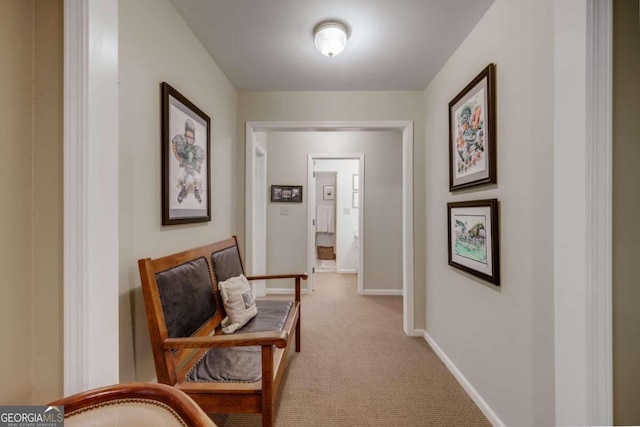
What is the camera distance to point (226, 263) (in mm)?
1979

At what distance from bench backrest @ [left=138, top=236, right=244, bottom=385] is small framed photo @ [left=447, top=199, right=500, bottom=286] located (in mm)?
1695

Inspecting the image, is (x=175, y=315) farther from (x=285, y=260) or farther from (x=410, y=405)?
(x=285, y=260)

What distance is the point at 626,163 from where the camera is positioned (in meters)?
0.87

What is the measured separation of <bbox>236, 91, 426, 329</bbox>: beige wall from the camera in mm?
2680

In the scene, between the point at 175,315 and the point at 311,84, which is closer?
the point at 175,315

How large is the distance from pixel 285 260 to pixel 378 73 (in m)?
2.75

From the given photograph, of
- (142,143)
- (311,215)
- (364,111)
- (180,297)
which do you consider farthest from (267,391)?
(311,215)

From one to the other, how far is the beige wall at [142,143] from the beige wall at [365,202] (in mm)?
2184

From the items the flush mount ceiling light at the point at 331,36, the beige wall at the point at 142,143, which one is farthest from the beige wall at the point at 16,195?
the flush mount ceiling light at the point at 331,36

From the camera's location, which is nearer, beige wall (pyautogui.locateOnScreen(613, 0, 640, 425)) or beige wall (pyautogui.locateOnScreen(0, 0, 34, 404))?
beige wall (pyautogui.locateOnScreen(0, 0, 34, 404))

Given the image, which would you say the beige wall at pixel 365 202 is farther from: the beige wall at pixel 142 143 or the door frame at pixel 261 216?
the beige wall at pixel 142 143

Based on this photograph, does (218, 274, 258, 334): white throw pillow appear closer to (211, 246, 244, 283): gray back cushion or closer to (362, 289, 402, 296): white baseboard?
(211, 246, 244, 283): gray back cushion

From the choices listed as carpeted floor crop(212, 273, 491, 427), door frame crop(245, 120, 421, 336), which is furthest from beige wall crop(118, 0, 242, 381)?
door frame crop(245, 120, 421, 336)

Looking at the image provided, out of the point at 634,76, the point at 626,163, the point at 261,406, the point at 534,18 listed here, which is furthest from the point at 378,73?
the point at 261,406
